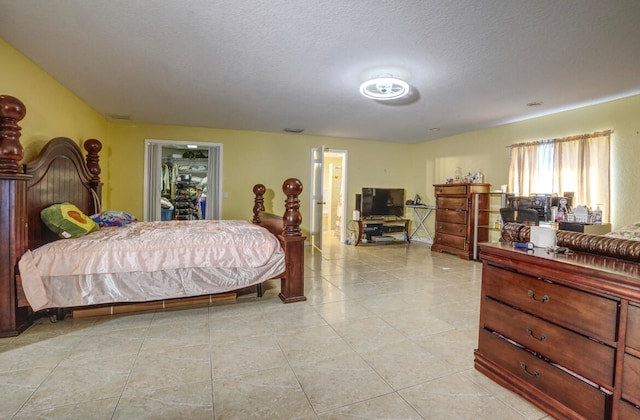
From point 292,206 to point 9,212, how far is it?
214cm

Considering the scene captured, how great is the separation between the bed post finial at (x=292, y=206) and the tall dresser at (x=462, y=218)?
359 centimetres

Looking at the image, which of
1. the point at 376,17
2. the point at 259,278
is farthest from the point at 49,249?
the point at 376,17

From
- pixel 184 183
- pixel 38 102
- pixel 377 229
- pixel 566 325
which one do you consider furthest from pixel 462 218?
pixel 184 183

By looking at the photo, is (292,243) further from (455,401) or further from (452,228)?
(452,228)

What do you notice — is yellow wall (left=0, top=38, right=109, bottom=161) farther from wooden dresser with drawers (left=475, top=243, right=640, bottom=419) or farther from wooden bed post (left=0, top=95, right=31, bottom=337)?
wooden dresser with drawers (left=475, top=243, right=640, bottom=419)

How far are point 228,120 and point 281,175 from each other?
158cm

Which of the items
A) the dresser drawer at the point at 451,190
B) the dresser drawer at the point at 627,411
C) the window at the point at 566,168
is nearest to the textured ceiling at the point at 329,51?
the window at the point at 566,168

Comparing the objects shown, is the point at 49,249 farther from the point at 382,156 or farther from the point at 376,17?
the point at 382,156

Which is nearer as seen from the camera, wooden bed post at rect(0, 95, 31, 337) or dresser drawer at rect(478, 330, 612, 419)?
dresser drawer at rect(478, 330, 612, 419)

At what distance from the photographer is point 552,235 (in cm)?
174

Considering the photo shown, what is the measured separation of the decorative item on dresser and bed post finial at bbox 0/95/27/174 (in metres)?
3.31

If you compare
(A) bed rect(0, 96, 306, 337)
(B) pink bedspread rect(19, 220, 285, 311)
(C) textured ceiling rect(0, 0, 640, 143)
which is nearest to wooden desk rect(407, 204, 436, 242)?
(C) textured ceiling rect(0, 0, 640, 143)

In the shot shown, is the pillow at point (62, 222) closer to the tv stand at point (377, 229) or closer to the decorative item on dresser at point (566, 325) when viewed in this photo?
the decorative item on dresser at point (566, 325)

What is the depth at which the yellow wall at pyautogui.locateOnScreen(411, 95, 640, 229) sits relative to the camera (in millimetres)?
3633
